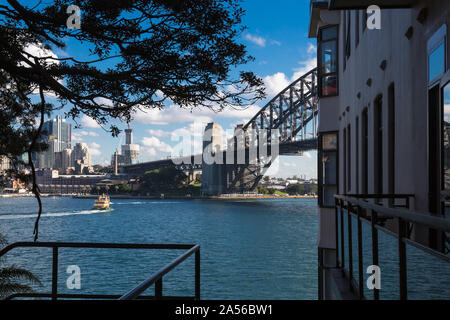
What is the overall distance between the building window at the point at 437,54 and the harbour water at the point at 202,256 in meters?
4.79

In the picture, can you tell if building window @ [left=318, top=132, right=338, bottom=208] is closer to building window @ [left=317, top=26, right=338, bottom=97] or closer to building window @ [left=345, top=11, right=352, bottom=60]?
building window @ [left=317, top=26, right=338, bottom=97]

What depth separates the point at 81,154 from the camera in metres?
176

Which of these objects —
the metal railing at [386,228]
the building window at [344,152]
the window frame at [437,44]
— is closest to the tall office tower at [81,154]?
the building window at [344,152]

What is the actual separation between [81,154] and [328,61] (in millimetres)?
171822

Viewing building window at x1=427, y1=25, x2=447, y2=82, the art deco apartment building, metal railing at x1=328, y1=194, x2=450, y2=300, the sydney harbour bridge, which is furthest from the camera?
the sydney harbour bridge

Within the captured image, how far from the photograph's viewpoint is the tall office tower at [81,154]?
17088 cm

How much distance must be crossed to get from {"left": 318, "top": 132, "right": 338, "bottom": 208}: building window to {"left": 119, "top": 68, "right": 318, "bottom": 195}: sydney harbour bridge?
41000mm

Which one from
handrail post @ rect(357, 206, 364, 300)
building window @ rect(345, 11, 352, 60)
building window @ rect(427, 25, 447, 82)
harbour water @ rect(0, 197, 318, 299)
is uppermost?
building window @ rect(345, 11, 352, 60)

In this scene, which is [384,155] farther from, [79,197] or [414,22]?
[79,197]

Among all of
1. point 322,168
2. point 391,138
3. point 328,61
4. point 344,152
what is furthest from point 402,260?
point 328,61

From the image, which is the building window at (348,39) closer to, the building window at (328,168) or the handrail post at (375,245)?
the building window at (328,168)

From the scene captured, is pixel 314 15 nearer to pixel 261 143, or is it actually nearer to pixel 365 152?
pixel 365 152

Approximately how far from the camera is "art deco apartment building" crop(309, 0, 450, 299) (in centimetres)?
310

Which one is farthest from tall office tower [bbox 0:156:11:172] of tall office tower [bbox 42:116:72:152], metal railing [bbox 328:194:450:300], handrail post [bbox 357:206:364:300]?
handrail post [bbox 357:206:364:300]
